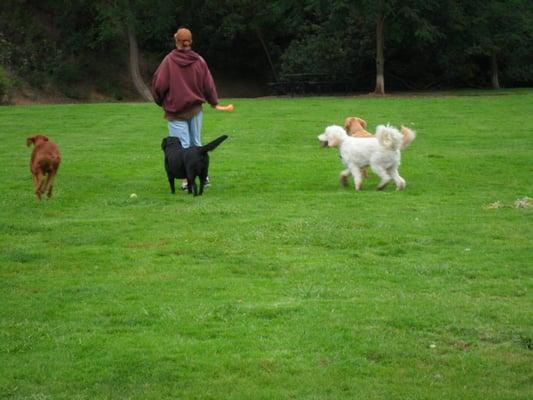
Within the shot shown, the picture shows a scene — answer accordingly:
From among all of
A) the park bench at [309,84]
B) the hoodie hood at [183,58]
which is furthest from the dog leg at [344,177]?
the park bench at [309,84]

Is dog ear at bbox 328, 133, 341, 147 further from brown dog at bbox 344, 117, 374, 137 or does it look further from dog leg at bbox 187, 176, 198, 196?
dog leg at bbox 187, 176, 198, 196

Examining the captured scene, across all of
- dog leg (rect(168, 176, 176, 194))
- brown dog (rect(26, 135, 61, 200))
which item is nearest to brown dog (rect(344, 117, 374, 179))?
dog leg (rect(168, 176, 176, 194))

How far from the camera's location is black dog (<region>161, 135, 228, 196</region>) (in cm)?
1278

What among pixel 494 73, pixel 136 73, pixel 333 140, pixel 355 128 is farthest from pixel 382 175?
pixel 136 73

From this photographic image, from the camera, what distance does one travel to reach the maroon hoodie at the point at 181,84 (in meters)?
13.6

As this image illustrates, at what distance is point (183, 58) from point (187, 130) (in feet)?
3.47

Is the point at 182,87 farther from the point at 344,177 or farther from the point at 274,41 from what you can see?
the point at 274,41

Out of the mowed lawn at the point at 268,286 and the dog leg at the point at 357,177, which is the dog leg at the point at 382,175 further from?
the mowed lawn at the point at 268,286

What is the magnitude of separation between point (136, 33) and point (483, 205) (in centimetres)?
3660

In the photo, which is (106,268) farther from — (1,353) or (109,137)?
(109,137)

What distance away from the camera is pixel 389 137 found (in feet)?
43.2

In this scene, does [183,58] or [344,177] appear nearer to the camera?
[183,58]

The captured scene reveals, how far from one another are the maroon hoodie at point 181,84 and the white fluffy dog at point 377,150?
6.85 feet

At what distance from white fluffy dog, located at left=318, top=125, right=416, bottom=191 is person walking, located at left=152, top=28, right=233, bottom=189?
1757 mm
